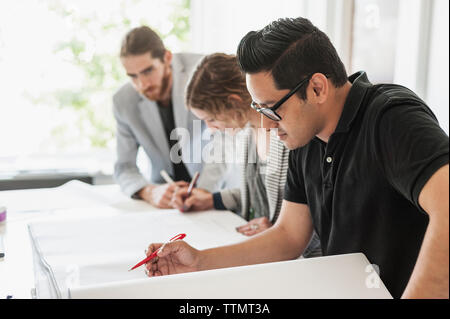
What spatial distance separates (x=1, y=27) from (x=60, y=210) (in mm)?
1893

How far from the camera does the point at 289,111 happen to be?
1.07 meters

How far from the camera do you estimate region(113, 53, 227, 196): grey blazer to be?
2.35 m

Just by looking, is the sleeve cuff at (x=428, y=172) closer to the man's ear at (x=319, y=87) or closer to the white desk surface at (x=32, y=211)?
the man's ear at (x=319, y=87)

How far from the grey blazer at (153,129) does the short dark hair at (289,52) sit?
1229mm

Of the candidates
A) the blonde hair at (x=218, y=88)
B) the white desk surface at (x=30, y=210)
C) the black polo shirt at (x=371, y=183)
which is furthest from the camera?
the blonde hair at (x=218, y=88)

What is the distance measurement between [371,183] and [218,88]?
76 cm

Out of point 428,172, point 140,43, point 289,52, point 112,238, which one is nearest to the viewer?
point 428,172

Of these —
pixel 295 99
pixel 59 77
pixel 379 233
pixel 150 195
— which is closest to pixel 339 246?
pixel 379 233

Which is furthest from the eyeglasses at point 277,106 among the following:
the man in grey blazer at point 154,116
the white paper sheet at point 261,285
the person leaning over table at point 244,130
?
the man in grey blazer at point 154,116

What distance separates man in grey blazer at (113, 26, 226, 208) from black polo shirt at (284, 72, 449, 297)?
3.50ft

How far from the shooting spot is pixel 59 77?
131 inches

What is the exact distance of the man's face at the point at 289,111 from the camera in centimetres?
106

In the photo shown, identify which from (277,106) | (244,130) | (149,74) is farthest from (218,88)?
(149,74)

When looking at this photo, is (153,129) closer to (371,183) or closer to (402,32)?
(402,32)
